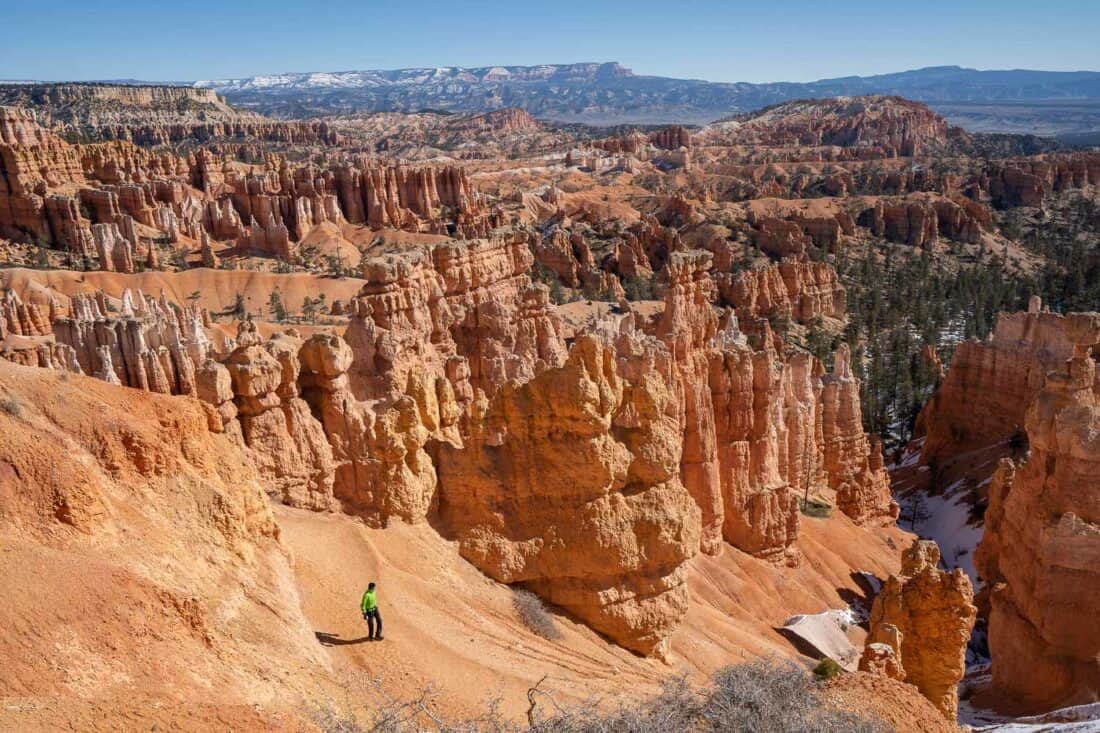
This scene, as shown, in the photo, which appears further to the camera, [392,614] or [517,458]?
[517,458]

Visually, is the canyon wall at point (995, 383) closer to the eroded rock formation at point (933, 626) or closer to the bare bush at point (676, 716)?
the eroded rock formation at point (933, 626)

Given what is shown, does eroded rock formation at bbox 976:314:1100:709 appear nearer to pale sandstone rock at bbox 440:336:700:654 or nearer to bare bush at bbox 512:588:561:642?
pale sandstone rock at bbox 440:336:700:654

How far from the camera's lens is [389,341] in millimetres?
19281

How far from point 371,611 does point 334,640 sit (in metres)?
0.59

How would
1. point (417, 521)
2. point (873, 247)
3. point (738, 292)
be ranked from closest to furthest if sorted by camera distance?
point (417, 521), point (738, 292), point (873, 247)

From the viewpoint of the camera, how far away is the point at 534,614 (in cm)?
1339

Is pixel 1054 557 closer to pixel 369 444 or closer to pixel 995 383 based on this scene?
pixel 369 444

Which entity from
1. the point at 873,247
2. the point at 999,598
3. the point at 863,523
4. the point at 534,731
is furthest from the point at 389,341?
the point at 873,247

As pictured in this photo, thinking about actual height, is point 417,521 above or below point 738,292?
above

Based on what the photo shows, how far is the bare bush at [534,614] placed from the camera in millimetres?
13117

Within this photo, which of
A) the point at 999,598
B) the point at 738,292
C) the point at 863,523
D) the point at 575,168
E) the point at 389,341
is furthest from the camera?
the point at 575,168

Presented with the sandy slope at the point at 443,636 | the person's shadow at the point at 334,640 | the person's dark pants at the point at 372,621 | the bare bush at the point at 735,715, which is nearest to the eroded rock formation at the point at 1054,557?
the sandy slope at the point at 443,636

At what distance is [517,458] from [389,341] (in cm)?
630

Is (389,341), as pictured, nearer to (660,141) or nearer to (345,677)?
(345,677)
